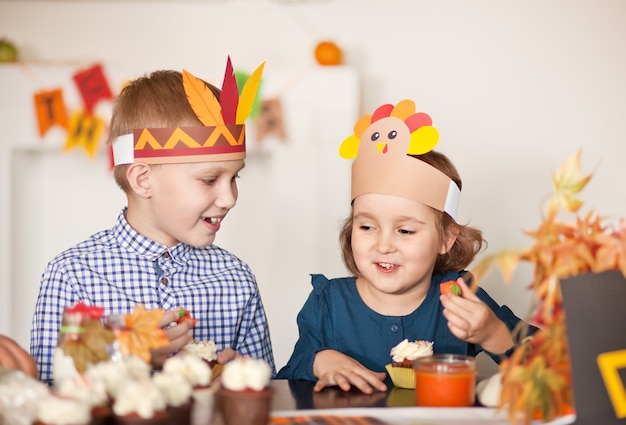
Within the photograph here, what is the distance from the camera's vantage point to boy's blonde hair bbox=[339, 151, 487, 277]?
71.9 inches

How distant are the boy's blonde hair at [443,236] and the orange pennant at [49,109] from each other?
1.17m

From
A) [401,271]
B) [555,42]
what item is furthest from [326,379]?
[555,42]

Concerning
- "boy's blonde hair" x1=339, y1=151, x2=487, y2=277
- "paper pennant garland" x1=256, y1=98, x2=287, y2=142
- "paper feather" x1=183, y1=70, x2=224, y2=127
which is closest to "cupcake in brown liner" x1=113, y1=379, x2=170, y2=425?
"paper feather" x1=183, y1=70, x2=224, y2=127

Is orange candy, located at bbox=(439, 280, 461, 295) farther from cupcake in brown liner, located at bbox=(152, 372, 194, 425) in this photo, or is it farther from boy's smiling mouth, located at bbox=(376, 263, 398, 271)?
cupcake in brown liner, located at bbox=(152, 372, 194, 425)

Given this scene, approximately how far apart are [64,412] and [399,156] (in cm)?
99

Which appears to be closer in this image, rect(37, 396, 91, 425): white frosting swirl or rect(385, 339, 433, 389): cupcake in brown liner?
rect(37, 396, 91, 425): white frosting swirl

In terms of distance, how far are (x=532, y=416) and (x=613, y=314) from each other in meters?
0.19

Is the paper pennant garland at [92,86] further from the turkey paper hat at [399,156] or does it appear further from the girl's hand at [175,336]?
the girl's hand at [175,336]

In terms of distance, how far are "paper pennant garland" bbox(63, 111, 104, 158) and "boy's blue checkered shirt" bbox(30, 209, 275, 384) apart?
0.98 metres

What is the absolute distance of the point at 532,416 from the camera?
101cm

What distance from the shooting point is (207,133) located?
1627 millimetres

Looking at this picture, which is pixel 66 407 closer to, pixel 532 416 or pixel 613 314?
pixel 532 416

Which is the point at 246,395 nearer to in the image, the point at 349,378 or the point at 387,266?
the point at 349,378

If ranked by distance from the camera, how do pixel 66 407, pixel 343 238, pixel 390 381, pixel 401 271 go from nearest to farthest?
pixel 66 407 → pixel 390 381 → pixel 401 271 → pixel 343 238
